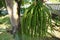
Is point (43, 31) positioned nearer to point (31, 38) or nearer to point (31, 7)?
point (31, 38)

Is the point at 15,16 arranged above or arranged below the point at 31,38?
above

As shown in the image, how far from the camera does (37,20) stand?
1.51 metres

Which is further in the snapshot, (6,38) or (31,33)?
(6,38)

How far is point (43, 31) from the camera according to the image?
4.97 ft

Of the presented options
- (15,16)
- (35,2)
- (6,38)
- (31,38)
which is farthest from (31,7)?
(6,38)

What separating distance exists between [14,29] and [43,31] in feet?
0.96

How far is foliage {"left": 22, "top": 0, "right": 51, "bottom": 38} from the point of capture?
150 cm

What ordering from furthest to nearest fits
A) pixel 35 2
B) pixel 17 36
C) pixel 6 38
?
pixel 6 38 → pixel 17 36 → pixel 35 2

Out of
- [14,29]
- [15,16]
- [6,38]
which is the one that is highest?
[15,16]

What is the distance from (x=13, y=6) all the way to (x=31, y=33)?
0.32m

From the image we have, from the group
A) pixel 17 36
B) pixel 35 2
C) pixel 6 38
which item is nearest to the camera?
pixel 35 2

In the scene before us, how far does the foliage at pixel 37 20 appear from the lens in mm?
1497

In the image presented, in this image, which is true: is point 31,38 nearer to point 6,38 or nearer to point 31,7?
point 31,7

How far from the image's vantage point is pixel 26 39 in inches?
61.8
